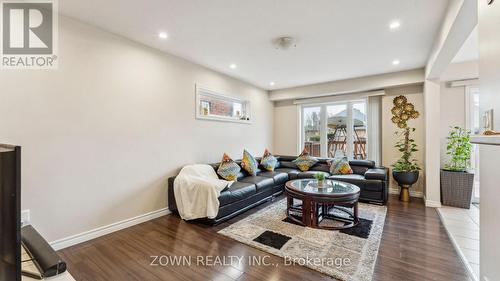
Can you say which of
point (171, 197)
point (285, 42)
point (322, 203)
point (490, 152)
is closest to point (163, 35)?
point (285, 42)

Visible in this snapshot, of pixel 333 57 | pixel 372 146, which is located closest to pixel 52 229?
pixel 333 57

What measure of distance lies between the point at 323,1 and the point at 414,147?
3774mm

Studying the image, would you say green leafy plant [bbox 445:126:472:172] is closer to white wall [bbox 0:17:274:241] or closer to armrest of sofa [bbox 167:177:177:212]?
white wall [bbox 0:17:274:241]

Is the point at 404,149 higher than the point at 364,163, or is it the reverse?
the point at 404,149

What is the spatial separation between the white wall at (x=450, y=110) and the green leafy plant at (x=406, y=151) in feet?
1.50

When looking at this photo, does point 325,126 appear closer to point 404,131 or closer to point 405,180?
point 404,131

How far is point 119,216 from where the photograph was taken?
2.92m

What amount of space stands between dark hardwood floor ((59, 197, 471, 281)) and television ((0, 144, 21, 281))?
142cm

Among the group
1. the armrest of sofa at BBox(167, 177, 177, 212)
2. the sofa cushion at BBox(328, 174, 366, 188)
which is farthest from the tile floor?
Result: the armrest of sofa at BBox(167, 177, 177, 212)

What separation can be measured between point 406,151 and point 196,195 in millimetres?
4133

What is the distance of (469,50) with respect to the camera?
338 centimetres

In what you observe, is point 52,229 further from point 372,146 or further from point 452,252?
point 372,146

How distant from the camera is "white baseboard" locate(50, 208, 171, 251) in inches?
95.2

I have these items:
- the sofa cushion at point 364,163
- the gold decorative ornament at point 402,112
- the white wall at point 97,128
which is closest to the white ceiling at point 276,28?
the white wall at point 97,128
